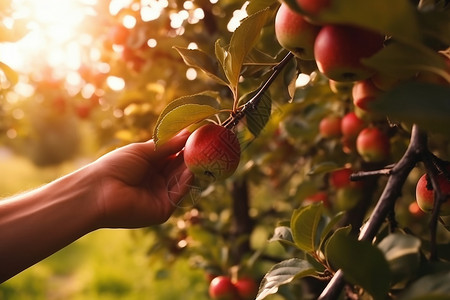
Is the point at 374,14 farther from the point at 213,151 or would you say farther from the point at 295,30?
the point at 213,151

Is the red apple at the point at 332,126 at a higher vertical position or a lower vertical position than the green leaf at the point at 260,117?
lower

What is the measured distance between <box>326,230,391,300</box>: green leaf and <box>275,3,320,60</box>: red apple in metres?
0.23

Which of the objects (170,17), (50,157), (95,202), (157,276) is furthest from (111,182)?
(50,157)

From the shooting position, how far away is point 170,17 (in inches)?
59.7

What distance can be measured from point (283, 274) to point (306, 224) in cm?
8

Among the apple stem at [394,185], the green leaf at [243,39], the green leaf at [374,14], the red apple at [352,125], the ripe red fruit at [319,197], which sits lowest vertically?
the ripe red fruit at [319,197]

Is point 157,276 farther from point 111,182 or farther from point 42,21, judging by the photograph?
point 111,182

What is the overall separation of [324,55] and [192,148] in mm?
264

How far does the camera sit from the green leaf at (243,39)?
2.18 feet

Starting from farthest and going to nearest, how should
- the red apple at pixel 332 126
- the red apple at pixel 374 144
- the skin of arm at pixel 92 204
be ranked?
the red apple at pixel 332 126 < the red apple at pixel 374 144 < the skin of arm at pixel 92 204

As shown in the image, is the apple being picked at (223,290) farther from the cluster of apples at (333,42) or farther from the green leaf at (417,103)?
the green leaf at (417,103)

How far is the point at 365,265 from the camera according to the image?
0.51m

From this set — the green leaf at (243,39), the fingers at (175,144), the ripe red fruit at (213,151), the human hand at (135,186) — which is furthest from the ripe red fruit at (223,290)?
the green leaf at (243,39)

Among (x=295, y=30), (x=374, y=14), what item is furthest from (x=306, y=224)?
(x=374, y=14)
